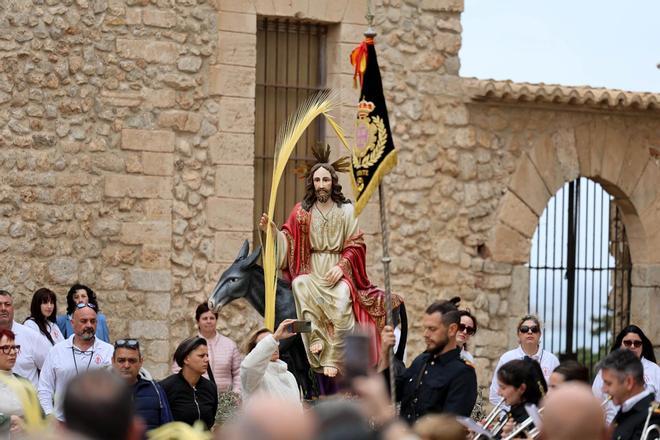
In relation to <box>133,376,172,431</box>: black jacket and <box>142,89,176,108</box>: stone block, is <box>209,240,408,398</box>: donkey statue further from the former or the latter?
<box>142,89,176,108</box>: stone block

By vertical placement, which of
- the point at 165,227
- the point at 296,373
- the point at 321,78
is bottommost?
the point at 296,373

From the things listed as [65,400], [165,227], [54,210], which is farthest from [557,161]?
[65,400]

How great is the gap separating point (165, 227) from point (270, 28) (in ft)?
7.36

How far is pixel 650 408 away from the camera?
6855 mm

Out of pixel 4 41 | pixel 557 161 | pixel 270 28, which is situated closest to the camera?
pixel 4 41

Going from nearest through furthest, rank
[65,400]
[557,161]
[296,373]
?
[65,400], [296,373], [557,161]

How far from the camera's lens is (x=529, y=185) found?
15.2 metres

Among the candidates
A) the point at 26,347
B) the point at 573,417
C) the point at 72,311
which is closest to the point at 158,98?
the point at 72,311

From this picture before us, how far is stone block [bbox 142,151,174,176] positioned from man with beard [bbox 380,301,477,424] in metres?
6.09

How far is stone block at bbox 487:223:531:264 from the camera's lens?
15.0 metres

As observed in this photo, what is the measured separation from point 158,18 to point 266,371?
5.75 m

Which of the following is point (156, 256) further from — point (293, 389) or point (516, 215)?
point (293, 389)

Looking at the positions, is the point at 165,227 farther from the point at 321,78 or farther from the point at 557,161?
the point at 557,161

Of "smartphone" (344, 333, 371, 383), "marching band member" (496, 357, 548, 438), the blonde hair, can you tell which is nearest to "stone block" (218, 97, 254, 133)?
"marching band member" (496, 357, 548, 438)
